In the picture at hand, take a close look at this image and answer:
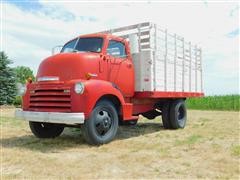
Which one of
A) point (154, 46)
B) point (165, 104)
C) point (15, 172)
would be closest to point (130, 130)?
point (165, 104)

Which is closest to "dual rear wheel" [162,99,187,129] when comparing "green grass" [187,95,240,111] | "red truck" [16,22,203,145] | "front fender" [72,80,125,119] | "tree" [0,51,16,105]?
"red truck" [16,22,203,145]

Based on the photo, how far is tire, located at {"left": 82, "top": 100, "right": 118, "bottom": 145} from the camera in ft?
23.4

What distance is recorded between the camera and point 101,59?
796cm

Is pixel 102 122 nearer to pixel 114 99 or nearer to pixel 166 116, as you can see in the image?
pixel 114 99

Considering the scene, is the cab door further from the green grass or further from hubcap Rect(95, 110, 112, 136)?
the green grass

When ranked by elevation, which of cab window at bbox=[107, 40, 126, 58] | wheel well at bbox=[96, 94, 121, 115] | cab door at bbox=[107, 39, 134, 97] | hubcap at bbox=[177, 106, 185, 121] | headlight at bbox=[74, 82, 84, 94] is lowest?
hubcap at bbox=[177, 106, 185, 121]

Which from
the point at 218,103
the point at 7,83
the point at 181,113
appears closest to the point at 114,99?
the point at 181,113

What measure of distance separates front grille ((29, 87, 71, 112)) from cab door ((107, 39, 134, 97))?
1.38 meters

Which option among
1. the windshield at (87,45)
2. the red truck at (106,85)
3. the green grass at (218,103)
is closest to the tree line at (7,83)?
the green grass at (218,103)

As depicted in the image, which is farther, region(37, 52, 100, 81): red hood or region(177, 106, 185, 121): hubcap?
region(177, 106, 185, 121): hubcap

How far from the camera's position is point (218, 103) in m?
25.6

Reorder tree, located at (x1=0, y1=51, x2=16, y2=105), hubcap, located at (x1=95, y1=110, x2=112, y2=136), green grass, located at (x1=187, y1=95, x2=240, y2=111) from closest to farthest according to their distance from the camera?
hubcap, located at (x1=95, y1=110, x2=112, y2=136)
green grass, located at (x1=187, y1=95, x2=240, y2=111)
tree, located at (x1=0, y1=51, x2=16, y2=105)

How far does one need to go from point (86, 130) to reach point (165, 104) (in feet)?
13.2

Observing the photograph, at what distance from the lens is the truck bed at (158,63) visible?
9195 millimetres
